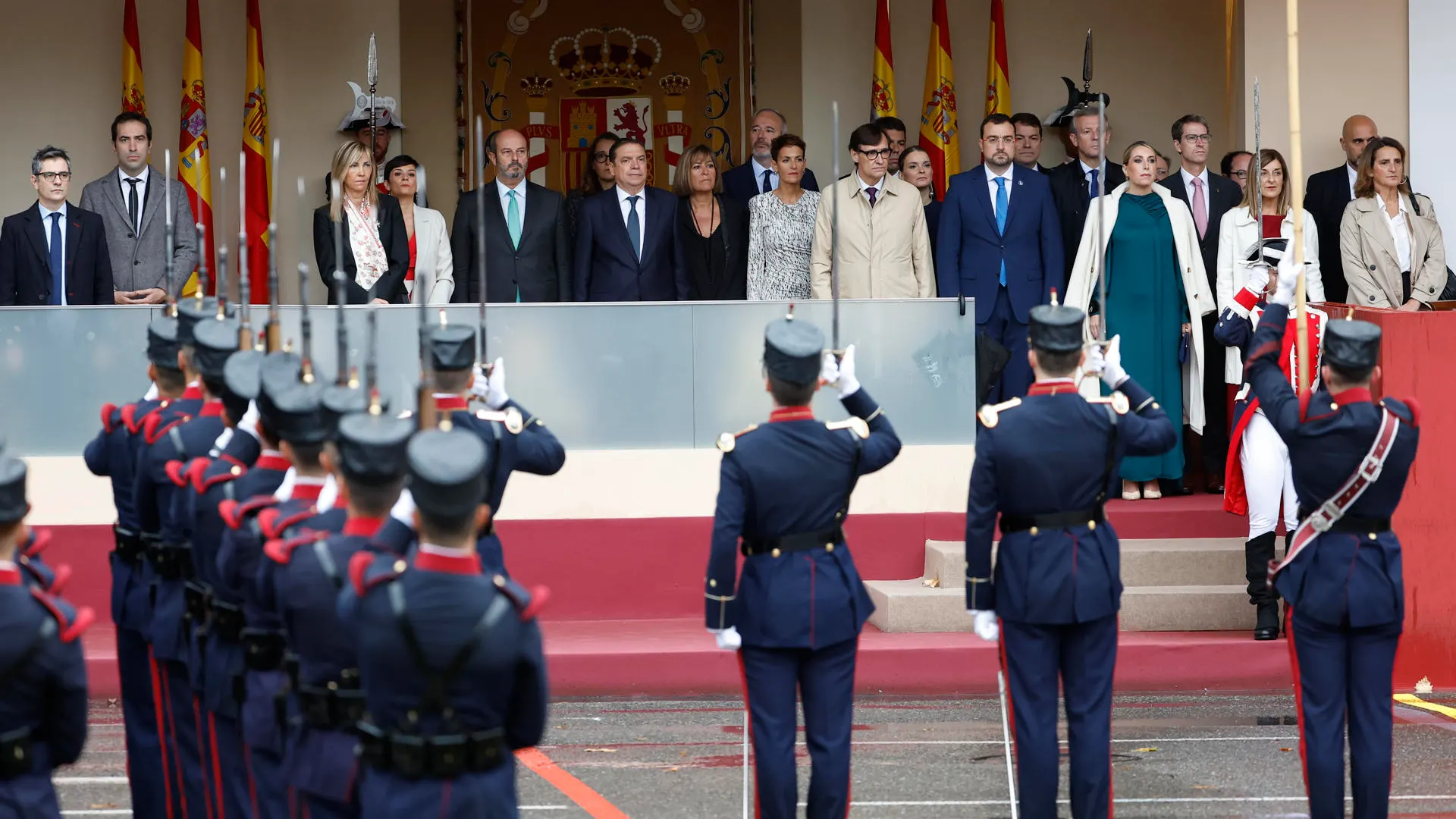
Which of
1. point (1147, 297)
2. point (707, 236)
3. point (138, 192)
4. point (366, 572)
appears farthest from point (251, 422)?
point (1147, 297)

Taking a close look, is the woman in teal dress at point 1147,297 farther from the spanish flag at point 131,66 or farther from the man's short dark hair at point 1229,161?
the spanish flag at point 131,66

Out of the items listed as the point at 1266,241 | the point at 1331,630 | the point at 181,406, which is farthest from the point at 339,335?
the point at 1266,241

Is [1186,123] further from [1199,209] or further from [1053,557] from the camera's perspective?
[1053,557]

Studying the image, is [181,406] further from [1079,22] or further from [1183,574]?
[1079,22]

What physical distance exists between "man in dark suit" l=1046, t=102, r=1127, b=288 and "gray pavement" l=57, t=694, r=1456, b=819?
291cm

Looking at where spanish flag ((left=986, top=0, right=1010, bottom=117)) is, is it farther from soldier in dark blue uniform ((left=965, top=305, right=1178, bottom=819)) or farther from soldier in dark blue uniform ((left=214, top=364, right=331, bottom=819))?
soldier in dark blue uniform ((left=214, top=364, right=331, bottom=819))

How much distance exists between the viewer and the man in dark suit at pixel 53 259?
370 inches

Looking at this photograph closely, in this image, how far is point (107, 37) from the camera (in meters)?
12.5

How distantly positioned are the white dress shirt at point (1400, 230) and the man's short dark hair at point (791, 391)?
514 centimetres

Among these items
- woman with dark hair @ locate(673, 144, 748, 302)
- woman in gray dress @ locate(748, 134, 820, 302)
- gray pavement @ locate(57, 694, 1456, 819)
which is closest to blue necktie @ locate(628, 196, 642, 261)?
woman with dark hair @ locate(673, 144, 748, 302)

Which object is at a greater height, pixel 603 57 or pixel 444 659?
pixel 603 57

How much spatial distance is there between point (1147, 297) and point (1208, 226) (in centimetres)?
60

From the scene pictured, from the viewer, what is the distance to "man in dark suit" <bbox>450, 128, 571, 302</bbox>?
9.62m

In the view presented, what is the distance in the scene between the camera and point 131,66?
12086 millimetres
